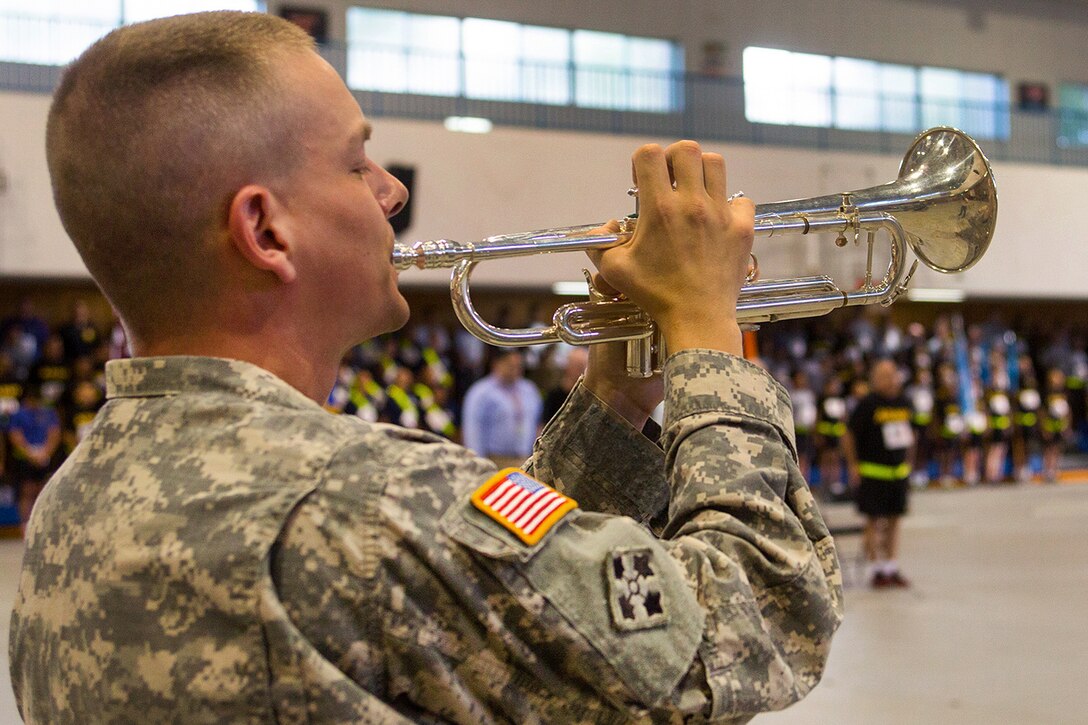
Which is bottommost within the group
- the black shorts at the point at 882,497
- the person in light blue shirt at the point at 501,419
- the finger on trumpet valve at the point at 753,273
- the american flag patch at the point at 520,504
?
the black shorts at the point at 882,497

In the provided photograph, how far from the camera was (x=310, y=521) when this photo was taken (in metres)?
0.84

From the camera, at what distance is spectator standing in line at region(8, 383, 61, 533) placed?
9508mm

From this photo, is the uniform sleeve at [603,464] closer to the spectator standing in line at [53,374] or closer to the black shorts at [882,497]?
the black shorts at [882,497]

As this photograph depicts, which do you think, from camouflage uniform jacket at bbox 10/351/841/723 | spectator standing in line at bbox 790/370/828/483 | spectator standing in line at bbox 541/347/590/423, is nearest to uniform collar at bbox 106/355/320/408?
camouflage uniform jacket at bbox 10/351/841/723

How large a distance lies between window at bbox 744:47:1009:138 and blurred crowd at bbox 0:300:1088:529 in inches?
100

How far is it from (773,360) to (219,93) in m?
12.5

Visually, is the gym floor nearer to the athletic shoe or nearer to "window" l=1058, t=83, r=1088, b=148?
the athletic shoe

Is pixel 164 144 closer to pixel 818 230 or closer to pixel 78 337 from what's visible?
pixel 818 230

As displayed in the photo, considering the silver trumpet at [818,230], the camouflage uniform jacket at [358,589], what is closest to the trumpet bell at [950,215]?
the silver trumpet at [818,230]

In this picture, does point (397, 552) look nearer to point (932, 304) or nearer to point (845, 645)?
point (845, 645)

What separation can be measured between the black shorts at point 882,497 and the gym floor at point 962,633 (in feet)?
1.63

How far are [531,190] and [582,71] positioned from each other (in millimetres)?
2560

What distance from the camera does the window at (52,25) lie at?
1042 cm

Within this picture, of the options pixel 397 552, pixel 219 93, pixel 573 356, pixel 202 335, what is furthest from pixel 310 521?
pixel 573 356
